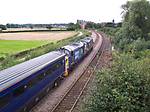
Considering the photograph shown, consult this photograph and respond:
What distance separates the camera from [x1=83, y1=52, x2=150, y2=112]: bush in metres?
11.4

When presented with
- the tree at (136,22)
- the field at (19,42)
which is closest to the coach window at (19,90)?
the field at (19,42)

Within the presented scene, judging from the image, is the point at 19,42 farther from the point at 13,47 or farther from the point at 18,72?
the point at 18,72

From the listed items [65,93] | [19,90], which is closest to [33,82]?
[19,90]

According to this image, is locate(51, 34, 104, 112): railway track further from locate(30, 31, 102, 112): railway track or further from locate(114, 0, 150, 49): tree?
locate(114, 0, 150, 49): tree

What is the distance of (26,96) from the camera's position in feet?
51.4

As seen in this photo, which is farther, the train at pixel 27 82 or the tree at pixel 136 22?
→ the tree at pixel 136 22

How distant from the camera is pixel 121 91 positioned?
12.4m

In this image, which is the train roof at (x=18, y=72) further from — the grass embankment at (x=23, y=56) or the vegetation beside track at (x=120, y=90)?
the grass embankment at (x=23, y=56)

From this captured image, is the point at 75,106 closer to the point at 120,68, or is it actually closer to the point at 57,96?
the point at 57,96

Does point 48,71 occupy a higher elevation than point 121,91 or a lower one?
lower

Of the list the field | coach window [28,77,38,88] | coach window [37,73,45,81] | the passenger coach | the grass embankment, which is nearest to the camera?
the passenger coach

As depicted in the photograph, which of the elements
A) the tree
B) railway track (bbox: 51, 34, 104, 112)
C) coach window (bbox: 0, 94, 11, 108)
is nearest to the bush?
coach window (bbox: 0, 94, 11, 108)

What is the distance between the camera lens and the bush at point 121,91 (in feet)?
37.5

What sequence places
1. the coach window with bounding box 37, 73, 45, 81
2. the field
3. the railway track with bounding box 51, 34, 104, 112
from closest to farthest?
the coach window with bounding box 37, 73, 45, 81
the railway track with bounding box 51, 34, 104, 112
the field
